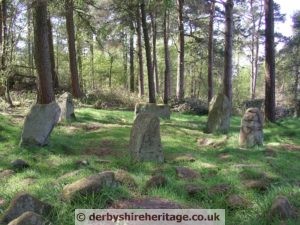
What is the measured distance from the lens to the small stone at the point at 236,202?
625cm

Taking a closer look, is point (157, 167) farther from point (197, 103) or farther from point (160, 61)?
point (160, 61)

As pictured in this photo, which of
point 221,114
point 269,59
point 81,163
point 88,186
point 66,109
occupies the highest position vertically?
point 269,59

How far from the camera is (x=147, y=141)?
10.0 meters

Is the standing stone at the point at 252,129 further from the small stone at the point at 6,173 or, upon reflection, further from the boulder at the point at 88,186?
the boulder at the point at 88,186

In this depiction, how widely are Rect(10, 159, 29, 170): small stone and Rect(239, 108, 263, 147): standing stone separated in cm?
575

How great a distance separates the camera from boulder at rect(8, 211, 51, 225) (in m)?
5.05

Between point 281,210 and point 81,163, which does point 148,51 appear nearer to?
point 81,163

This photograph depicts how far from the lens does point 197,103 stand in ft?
82.9

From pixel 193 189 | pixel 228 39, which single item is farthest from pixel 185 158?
pixel 228 39

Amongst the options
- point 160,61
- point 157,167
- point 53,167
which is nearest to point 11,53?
point 53,167

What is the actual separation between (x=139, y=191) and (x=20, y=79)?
2306 centimetres

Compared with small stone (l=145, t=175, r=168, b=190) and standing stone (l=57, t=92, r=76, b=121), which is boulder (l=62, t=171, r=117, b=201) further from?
standing stone (l=57, t=92, r=76, b=121)

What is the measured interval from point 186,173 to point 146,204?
9.10 feet

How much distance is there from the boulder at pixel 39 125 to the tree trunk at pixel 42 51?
3857 millimetres
